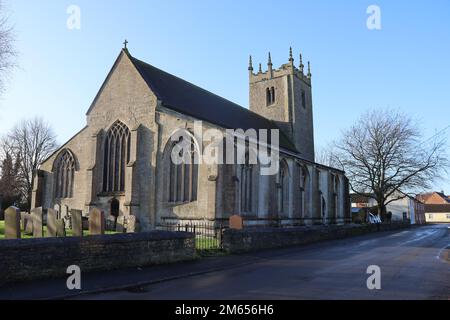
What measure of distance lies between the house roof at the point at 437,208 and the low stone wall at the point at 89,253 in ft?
347

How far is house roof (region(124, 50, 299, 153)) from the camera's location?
82.5ft

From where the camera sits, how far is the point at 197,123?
22.0 meters

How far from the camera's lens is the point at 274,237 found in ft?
60.2

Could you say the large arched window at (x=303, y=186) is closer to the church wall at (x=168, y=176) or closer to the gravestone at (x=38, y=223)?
the church wall at (x=168, y=176)

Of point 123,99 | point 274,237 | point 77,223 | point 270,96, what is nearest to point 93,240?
point 77,223

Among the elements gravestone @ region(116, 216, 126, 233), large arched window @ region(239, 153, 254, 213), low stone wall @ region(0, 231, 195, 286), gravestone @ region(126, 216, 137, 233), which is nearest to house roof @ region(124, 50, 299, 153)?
large arched window @ region(239, 153, 254, 213)

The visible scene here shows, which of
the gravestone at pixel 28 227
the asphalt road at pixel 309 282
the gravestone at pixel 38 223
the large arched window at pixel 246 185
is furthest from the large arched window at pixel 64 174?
the asphalt road at pixel 309 282

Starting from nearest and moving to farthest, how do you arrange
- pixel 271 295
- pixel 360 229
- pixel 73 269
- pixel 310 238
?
pixel 271 295 → pixel 73 269 → pixel 310 238 → pixel 360 229

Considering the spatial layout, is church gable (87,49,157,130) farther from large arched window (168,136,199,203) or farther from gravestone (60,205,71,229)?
gravestone (60,205,71,229)

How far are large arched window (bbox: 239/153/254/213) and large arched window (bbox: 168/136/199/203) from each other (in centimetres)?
307

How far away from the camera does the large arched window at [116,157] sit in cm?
2475
